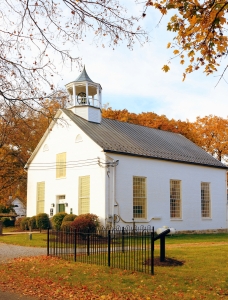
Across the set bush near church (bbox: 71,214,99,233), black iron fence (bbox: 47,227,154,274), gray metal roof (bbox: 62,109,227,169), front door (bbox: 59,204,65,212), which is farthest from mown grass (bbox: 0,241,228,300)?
front door (bbox: 59,204,65,212)

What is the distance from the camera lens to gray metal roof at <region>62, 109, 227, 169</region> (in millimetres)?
24953

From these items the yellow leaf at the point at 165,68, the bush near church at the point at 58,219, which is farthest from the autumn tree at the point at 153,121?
the yellow leaf at the point at 165,68

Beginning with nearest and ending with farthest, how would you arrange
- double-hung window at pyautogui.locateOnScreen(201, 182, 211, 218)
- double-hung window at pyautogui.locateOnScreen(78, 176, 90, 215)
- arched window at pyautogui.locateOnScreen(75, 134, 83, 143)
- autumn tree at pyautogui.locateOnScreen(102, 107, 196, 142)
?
double-hung window at pyautogui.locateOnScreen(78, 176, 90, 215) < arched window at pyautogui.locateOnScreen(75, 134, 83, 143) < double-hung window at pyautogui.locateOnScreen(201, 182, 211, 218) < autumn tree at pyautogui.locateOnScreen(102, 107, 196, 142)

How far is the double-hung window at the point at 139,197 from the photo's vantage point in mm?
24578

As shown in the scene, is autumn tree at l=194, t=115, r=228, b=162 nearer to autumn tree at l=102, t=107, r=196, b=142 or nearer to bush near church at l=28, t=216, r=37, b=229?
autumn tree at l=102, t=107, r=196, b=142

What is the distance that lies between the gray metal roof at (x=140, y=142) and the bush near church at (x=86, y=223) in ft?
13.2

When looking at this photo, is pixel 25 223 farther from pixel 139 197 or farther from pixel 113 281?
pixel 113 281

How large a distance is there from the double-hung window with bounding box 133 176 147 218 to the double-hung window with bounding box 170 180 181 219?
277 cm

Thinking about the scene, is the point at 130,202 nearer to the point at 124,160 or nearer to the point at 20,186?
the point at 124,160

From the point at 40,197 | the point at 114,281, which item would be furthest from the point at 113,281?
the point at 40,197

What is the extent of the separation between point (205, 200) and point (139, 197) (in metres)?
7.23

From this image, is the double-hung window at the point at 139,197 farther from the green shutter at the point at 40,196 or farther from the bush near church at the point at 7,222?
the bush near church at the point at 7,222

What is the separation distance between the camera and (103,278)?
9836 mm

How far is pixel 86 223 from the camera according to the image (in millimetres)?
21609
